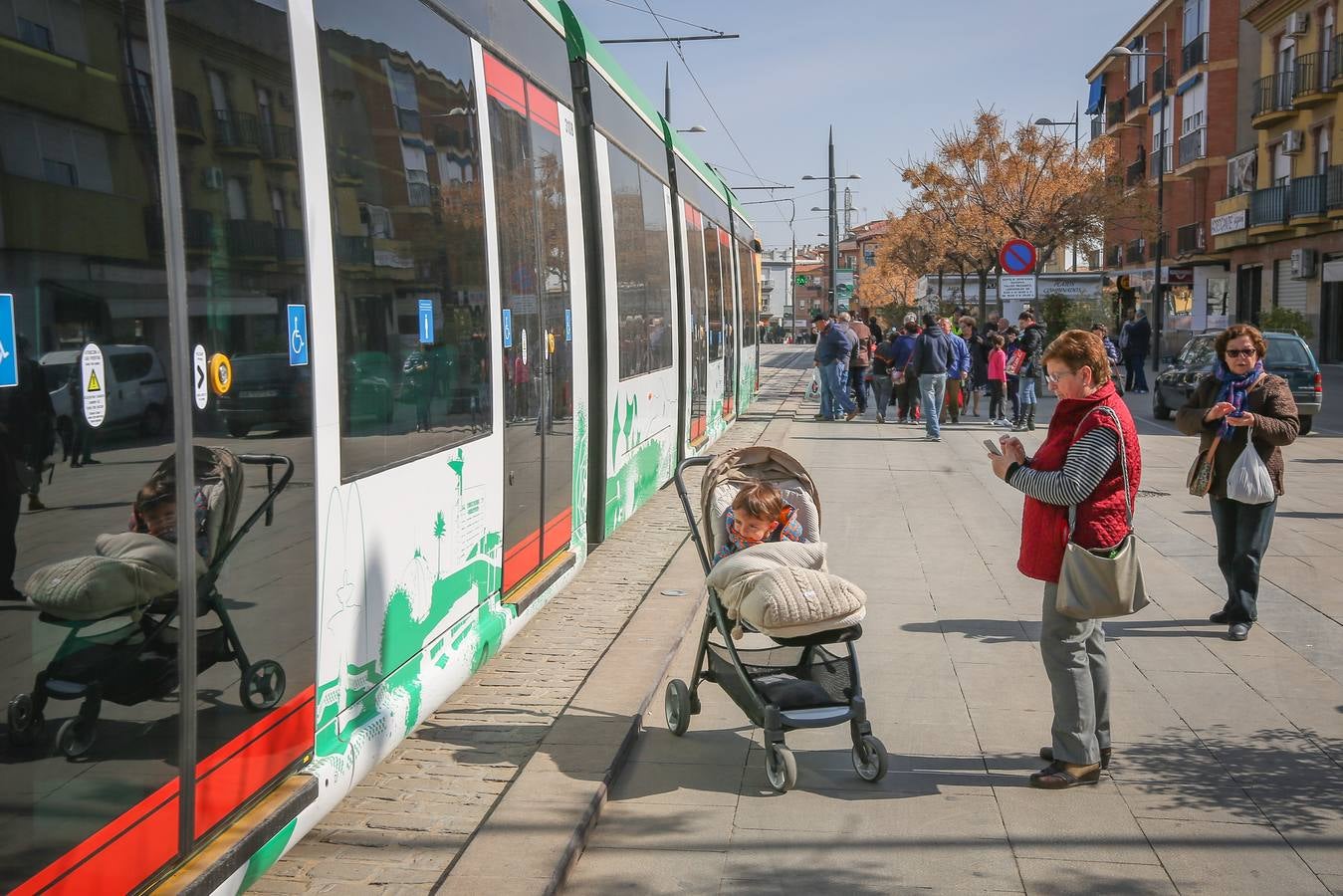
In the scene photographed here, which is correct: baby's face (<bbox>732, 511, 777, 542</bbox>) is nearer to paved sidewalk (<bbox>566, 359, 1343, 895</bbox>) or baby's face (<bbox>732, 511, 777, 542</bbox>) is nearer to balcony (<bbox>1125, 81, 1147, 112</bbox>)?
paved sidewalk (<bbox>566, 359, 1343, 895</bbox>)

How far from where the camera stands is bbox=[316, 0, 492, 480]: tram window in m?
4.25

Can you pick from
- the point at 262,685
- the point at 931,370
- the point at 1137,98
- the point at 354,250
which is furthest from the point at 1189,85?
the point at 262,685

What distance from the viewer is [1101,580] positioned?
493 centimetres

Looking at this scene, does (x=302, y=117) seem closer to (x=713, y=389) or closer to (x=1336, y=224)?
(x=713, y=389)

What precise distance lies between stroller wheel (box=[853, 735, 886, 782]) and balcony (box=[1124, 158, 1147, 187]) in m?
64.6

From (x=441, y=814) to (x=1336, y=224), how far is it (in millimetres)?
42328

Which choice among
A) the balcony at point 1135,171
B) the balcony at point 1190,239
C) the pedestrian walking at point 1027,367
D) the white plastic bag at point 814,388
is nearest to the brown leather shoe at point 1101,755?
the pedestrian walking at point 1027,367

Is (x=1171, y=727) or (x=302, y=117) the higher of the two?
(x=302, y=117)

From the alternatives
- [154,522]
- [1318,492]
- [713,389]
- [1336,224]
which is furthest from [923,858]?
[1336,224]

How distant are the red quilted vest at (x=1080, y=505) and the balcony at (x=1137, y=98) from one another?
65.3 m

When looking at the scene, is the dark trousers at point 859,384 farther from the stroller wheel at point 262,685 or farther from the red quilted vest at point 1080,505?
the stroller wheel at point 262,685

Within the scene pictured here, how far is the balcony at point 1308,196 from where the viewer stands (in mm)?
41594

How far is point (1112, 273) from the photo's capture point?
71312 mm

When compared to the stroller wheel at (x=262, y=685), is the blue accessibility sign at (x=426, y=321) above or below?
above
